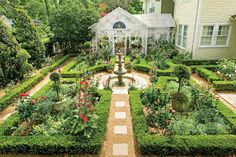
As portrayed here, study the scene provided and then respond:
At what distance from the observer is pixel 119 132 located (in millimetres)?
6668

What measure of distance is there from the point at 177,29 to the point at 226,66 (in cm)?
763

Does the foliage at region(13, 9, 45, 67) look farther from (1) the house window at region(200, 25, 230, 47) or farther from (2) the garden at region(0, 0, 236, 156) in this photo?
(1) the house window at region(200, 25, 230, 47)

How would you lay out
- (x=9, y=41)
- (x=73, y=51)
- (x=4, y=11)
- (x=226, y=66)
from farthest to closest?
(x=73, y=51) < (x=226, y=66) < (x=9, y=41) < (x=4, y=11)

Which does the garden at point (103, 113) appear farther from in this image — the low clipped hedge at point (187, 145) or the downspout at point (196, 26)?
the downspout at point (196, 26)

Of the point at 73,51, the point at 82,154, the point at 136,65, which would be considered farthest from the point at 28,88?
the point at 73,51

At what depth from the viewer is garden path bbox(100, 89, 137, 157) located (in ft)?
18.9

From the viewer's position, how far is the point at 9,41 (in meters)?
10.8

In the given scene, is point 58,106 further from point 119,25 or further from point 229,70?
point 119,25

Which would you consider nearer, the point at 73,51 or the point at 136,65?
the point at 136,65

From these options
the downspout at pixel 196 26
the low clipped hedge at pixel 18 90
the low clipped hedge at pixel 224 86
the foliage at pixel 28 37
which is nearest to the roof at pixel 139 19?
the downspout at pixel 196 26

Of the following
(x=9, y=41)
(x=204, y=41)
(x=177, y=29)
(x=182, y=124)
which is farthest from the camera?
(x=177, y=29)

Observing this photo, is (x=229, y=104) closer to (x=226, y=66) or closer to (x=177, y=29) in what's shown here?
(x=226, y=66)

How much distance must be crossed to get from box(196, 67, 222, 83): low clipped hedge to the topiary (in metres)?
4.34

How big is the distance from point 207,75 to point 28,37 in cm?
1413
